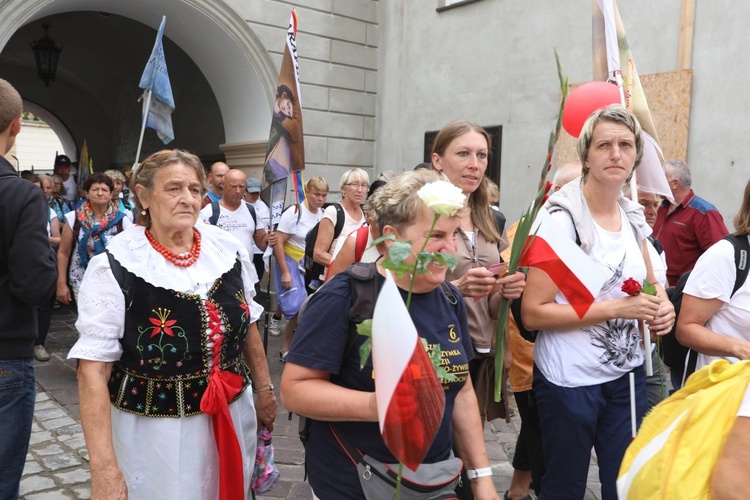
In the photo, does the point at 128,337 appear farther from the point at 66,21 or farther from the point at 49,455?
the point at 66,21

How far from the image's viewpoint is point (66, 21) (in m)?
15.0

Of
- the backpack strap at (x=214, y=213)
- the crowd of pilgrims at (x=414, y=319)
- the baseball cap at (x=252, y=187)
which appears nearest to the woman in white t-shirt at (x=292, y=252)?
the backpack strap at (x=214, y=213)

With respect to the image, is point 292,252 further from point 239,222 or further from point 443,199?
point 443,199

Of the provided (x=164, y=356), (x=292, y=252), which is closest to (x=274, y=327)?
(x=292, y=252)

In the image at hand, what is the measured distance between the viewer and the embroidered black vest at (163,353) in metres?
2.36

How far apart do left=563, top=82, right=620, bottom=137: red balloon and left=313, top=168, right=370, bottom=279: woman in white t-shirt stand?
→ 240 centimetres

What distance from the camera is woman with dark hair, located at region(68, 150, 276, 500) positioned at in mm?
2307

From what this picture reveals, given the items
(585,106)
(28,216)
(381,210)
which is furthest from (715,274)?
(28,216)

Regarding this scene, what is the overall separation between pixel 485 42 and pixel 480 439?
8723mm

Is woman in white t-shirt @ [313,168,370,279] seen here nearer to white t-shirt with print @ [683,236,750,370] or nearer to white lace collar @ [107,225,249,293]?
white lace collar @ [107,225,249,293]

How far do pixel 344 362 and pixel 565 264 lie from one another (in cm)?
99

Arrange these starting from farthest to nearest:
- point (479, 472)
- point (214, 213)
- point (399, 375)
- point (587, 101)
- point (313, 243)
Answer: point (214, 213)
point (313, 243)
point (587, 101)
point (479, 472)
point (399, 375)

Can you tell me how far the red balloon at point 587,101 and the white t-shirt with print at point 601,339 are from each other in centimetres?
98

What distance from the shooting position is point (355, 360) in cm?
198
